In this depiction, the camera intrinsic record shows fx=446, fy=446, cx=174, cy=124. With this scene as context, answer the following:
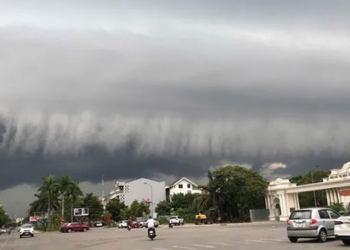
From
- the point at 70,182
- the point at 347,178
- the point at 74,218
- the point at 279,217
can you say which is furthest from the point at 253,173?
the point at 74,218

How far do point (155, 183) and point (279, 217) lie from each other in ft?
253

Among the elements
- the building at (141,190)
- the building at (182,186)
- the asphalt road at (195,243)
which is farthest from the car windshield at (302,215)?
the building at (182,186)

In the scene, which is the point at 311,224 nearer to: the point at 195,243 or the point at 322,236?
the point at 322,236

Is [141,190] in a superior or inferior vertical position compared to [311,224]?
superior

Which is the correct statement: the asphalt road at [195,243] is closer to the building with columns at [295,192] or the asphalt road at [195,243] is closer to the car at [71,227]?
the building with columns at [295,192]

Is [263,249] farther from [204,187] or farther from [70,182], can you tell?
[70,182]

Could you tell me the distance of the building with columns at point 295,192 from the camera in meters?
65.1

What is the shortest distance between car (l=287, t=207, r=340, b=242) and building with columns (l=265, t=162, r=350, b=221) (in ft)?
151

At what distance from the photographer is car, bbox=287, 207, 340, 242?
66.5ft

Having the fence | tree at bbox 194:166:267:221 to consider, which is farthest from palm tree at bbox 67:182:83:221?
the fence

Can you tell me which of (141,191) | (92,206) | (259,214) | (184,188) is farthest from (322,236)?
(184,188)

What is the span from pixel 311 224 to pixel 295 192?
54.6 meters

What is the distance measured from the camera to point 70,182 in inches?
4301

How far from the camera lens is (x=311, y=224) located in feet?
66.7
